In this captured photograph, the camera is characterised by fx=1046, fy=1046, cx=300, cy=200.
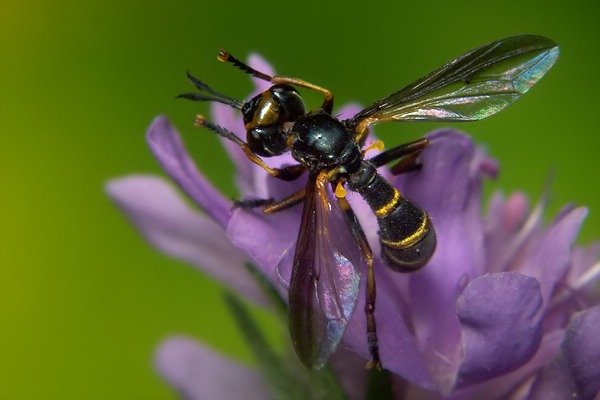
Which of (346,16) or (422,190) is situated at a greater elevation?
(422,190)

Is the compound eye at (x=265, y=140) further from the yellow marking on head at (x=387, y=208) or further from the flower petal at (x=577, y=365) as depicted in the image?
the flower petal at (x=577, y=365)

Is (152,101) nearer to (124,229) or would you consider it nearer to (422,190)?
(124,229)

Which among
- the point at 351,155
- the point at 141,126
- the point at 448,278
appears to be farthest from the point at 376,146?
the point at 141,126

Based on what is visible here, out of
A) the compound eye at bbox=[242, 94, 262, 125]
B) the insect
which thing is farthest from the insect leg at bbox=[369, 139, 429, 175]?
the compound eye at bbox=[242, 94, 262, 125]

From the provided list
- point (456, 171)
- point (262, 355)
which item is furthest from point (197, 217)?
point (456, 171)

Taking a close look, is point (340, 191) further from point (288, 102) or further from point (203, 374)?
point (203, 374)

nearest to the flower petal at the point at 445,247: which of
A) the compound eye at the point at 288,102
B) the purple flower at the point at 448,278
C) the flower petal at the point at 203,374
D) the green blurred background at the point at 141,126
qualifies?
the purple flower at the point at 448,278

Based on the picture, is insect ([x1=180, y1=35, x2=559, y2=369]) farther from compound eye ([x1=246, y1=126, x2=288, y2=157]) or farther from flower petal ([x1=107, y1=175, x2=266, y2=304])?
flower petal ([x1=107, y1=175, x2=266, y2=304])
